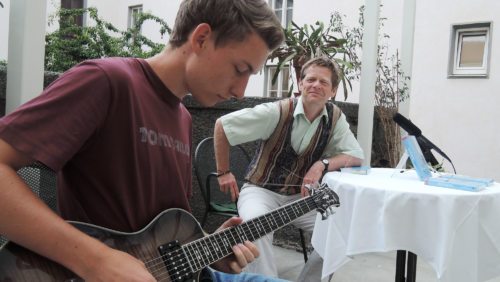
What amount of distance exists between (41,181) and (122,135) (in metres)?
0.23

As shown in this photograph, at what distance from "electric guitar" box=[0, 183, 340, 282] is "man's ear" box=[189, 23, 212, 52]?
1.44 ft

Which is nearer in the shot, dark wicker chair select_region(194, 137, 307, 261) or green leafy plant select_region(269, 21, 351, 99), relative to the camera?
dark wicker chair select_region(194, 137, 307, 261)

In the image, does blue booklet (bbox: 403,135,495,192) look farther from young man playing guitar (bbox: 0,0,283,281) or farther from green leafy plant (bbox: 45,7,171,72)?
green leafy plant (bbox: 45,7,171,72)

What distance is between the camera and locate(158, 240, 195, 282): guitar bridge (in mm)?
1081

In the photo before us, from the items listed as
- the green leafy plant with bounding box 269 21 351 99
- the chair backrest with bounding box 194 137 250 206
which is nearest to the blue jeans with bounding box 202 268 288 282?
the chair backrest with bounding box 194 137 250 206

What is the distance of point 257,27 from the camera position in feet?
3.59

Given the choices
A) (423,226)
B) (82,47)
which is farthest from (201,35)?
(82,47)

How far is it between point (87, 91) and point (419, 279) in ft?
9.79

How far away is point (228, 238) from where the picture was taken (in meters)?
1.29

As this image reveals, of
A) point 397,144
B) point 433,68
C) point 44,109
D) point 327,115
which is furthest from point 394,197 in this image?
point 433,68

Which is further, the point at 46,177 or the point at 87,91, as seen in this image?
the point at 46,177

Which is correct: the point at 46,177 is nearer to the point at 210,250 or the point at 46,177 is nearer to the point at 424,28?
the point at 210,250

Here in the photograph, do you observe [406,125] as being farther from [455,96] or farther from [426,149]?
[455,96]

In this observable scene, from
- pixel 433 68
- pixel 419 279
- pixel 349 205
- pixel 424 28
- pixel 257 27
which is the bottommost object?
pixel 419 279
